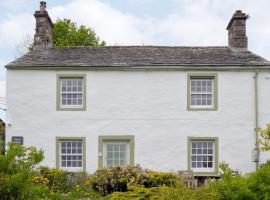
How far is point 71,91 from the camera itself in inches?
896

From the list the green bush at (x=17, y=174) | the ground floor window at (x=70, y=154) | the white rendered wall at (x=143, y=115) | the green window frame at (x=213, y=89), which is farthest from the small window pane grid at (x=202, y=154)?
the green bush at (x=17, y=174)

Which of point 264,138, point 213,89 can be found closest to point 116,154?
point 213,89

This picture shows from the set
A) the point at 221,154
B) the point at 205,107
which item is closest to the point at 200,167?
the point at 221,154

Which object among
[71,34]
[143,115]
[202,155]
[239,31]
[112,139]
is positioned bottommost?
[202,155]

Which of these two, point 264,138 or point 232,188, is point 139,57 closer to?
point 264,138

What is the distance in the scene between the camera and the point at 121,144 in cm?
2258

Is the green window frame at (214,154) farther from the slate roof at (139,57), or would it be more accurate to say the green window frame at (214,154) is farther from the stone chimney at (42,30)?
the stone chimney at (42,30)

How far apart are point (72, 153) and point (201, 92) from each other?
237 inches

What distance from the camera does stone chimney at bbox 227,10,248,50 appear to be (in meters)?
24.4

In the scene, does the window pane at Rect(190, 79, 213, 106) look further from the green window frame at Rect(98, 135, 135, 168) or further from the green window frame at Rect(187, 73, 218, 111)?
the green window frame at Rect(98, 135, 135, 168)

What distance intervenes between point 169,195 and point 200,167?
11106 mm

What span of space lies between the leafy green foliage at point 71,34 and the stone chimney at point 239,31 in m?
19.9

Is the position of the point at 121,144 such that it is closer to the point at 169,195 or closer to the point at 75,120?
the point at 75,120

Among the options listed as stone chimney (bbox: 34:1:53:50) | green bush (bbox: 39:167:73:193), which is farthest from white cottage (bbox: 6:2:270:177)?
green bush (bbox: 39:167:73:193)
